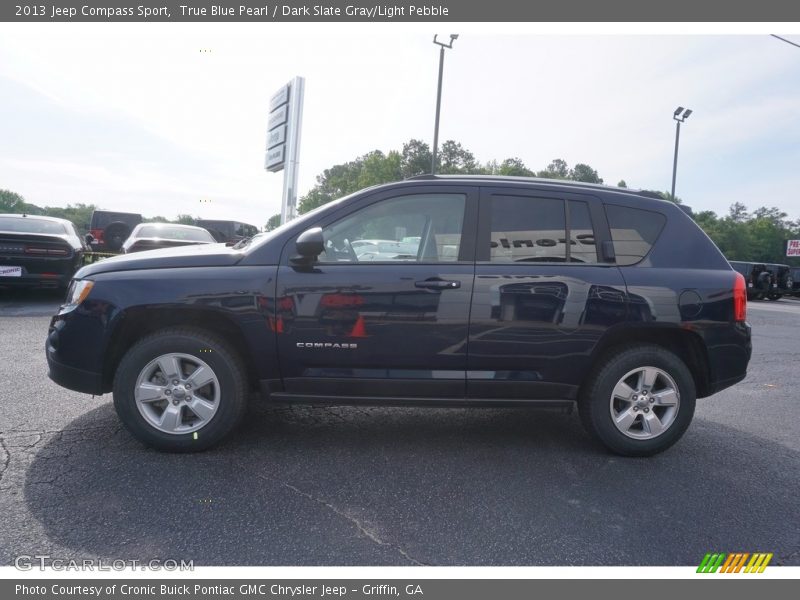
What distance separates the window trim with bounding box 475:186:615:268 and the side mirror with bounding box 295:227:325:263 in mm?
1033

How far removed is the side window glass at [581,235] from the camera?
3617 mm

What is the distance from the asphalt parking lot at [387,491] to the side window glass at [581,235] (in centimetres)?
136

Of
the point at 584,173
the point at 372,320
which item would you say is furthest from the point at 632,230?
the point at 584,173

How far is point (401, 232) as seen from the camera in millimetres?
3643

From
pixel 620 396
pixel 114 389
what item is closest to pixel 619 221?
pixel 620 396

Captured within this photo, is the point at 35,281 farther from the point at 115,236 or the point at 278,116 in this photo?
the point at 115,236

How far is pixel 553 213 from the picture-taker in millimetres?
3699

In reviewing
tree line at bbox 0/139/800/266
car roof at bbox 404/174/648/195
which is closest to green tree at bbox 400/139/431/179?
tree line at bbox 0/139/800/266

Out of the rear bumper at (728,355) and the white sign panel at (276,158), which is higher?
the white sign panel at (276,158)

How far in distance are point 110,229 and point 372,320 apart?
17.2m

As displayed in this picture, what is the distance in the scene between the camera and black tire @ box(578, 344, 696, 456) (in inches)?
140

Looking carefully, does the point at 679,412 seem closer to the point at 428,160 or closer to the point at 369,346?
the point at 369,346

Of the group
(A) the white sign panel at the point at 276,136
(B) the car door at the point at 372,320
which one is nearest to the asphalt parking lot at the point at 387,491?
(B) the car door at the point at 372,320

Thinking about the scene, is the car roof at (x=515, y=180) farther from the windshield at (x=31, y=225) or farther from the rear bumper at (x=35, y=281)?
the windshield at (x=31, y=225)
